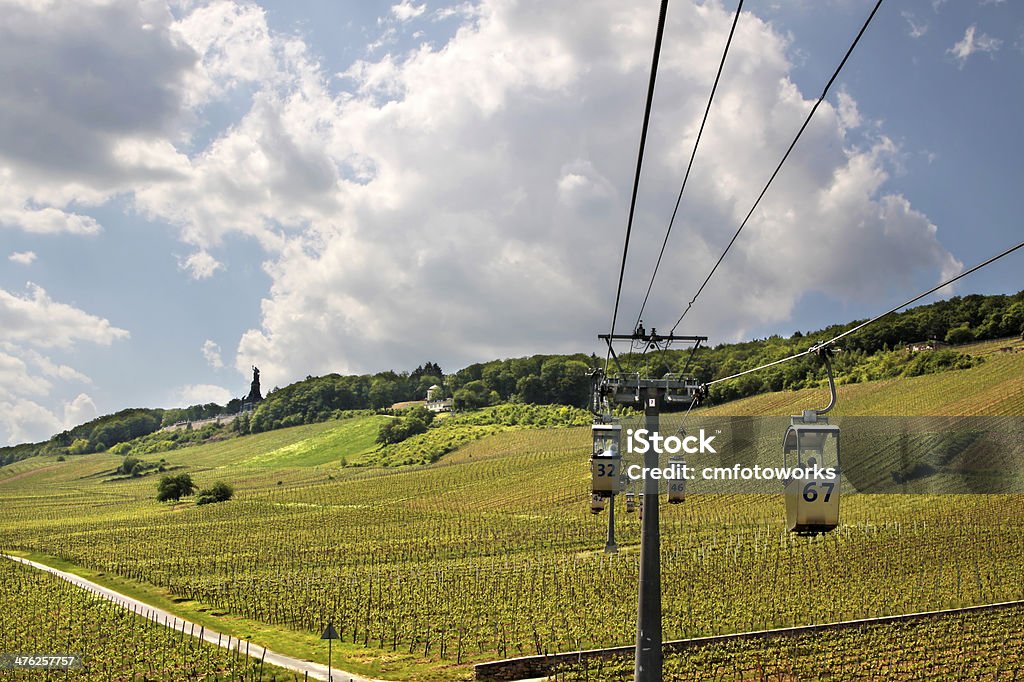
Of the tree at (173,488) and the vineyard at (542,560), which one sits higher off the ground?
the tree at (173,488)

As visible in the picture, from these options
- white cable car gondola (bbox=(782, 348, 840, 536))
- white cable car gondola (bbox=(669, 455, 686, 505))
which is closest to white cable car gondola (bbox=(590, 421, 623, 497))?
white cable car gondola (bbox=(669, 455, 686, 505))

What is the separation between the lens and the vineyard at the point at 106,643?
27.0 meters

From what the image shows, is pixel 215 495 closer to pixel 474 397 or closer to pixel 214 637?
pixel 214 637

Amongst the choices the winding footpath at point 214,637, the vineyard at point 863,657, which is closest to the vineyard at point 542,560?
the vineyard at point 863,657

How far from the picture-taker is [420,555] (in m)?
53.9

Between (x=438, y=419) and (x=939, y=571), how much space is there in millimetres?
140174

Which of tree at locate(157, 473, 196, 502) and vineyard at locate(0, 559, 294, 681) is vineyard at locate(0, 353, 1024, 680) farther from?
vineyard at locate(0, 559, 294, 681)

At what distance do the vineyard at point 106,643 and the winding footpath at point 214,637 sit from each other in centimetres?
50

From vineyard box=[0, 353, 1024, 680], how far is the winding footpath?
3.53 ft

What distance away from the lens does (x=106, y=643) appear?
31.2m

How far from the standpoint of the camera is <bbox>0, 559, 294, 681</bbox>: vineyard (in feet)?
88.7

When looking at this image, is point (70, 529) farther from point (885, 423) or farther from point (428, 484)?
point (885, 423)

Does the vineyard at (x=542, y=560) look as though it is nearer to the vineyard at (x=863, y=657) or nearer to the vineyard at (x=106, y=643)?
the vineyard at (x=863, y=657)

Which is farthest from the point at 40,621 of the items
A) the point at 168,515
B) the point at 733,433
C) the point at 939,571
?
the point at 733,433
